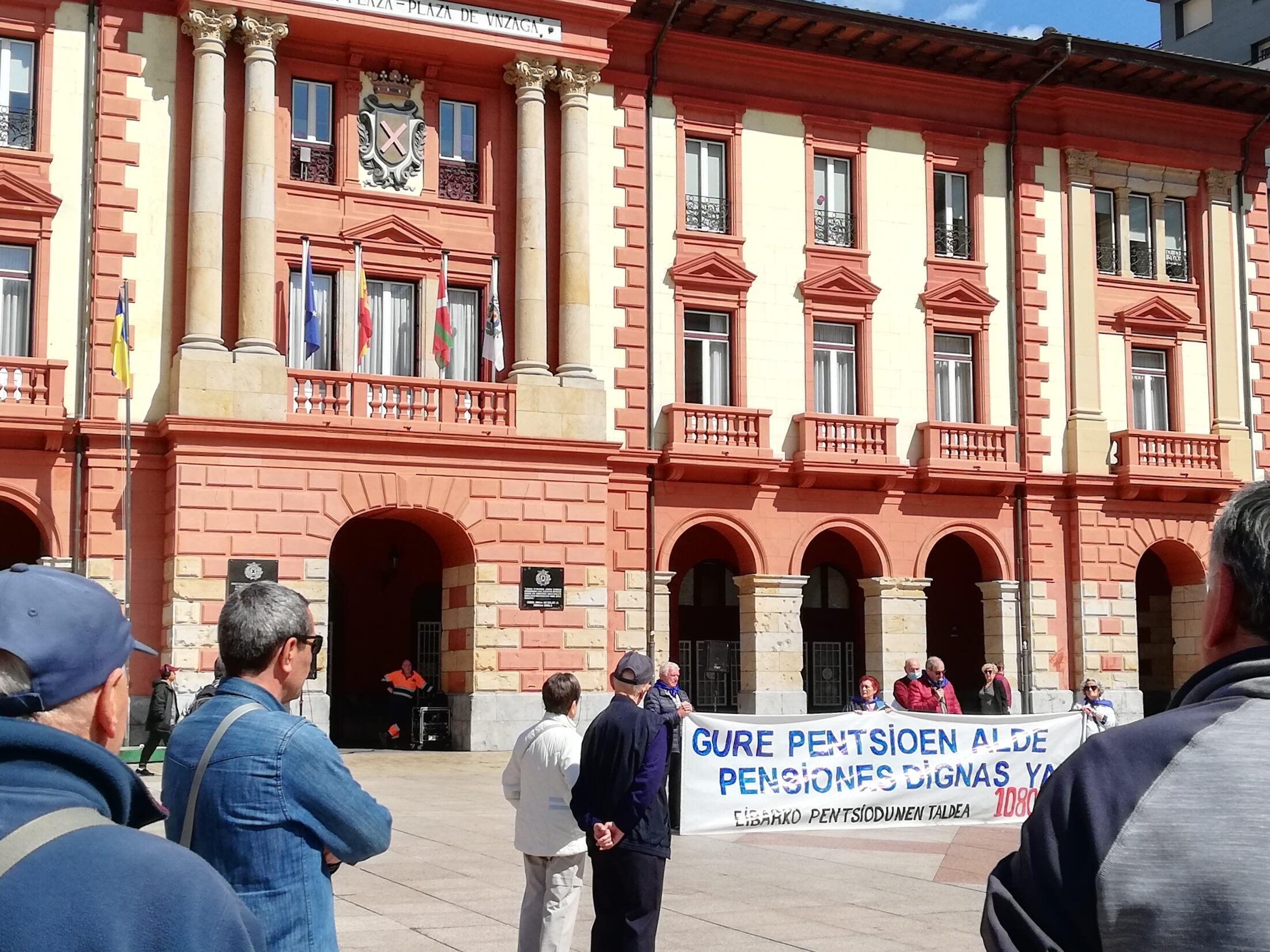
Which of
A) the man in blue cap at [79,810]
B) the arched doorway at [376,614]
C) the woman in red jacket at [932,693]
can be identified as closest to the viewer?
the man in blue cap at [79,810]

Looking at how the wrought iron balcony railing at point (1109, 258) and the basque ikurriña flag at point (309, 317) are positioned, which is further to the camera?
the wrought iron balcony railing at point (1109, 258)

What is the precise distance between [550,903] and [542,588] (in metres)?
19.1

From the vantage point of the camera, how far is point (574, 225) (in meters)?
28.5

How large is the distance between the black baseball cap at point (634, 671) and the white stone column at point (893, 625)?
22.5m

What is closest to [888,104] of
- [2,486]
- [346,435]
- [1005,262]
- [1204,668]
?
[1005,262]

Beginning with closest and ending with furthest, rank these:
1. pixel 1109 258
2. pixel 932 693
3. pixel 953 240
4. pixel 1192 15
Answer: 1. pixel 932 693
2. pixel 953 240
3. pixel 1109 258
4. pixel 1192 15

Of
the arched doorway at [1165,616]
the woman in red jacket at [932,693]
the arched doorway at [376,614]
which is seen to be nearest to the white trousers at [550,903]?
the woman in red jacket at [932,693]

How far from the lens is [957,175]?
33219 mm

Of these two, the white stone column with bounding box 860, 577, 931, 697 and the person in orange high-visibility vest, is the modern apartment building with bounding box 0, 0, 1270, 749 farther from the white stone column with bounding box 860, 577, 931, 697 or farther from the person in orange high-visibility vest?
the person in orange high-visibility vest

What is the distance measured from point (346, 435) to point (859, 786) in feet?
40.6

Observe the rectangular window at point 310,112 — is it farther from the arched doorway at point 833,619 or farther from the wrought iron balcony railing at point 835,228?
the arched doorway at point 833,619

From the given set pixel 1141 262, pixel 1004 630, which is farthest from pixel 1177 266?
pixel 1004 630

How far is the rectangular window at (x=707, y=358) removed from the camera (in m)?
30.2

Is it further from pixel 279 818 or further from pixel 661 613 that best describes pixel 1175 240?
pixel 279 818
